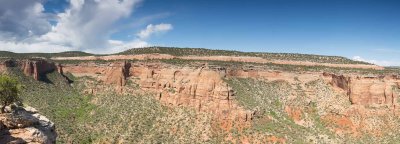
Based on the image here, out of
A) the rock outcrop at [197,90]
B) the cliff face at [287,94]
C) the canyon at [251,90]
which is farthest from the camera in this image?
the cliff face at [287,94]

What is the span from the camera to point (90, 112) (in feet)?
330

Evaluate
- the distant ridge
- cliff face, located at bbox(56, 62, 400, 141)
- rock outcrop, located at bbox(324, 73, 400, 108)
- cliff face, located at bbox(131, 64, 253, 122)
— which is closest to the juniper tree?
cliff face, located at bbox(56, 62, 400, 141)

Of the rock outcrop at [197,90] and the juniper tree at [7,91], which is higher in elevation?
the juniper tree at [7,91]

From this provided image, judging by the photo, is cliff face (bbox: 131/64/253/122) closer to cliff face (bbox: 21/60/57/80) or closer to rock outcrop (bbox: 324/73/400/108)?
cliff face (bbox: 21/60/57/80)

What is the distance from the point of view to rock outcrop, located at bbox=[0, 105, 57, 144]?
3726 cm

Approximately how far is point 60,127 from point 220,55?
50923mm

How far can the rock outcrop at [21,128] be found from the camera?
122ft

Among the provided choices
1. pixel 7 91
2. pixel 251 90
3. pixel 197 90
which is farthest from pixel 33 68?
pixel 7 91

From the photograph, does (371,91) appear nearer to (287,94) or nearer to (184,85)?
(287,94)

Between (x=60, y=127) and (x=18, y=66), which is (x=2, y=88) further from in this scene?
(x=18, y=66)

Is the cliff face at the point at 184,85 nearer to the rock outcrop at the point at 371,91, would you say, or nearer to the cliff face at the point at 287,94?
the cliff face at the point at 287,94

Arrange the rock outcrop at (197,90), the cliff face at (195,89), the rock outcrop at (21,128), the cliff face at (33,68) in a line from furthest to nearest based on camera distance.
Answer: the cliff face at (33,68) < the cliff face at (195,89) < the rock outcrop at (197,90) < the rock outcrop at (21,128)

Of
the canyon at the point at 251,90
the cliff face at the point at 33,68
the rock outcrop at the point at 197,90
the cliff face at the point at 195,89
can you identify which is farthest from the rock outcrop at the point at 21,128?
the cliff face at the point at 33,68

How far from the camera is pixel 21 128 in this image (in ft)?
127
